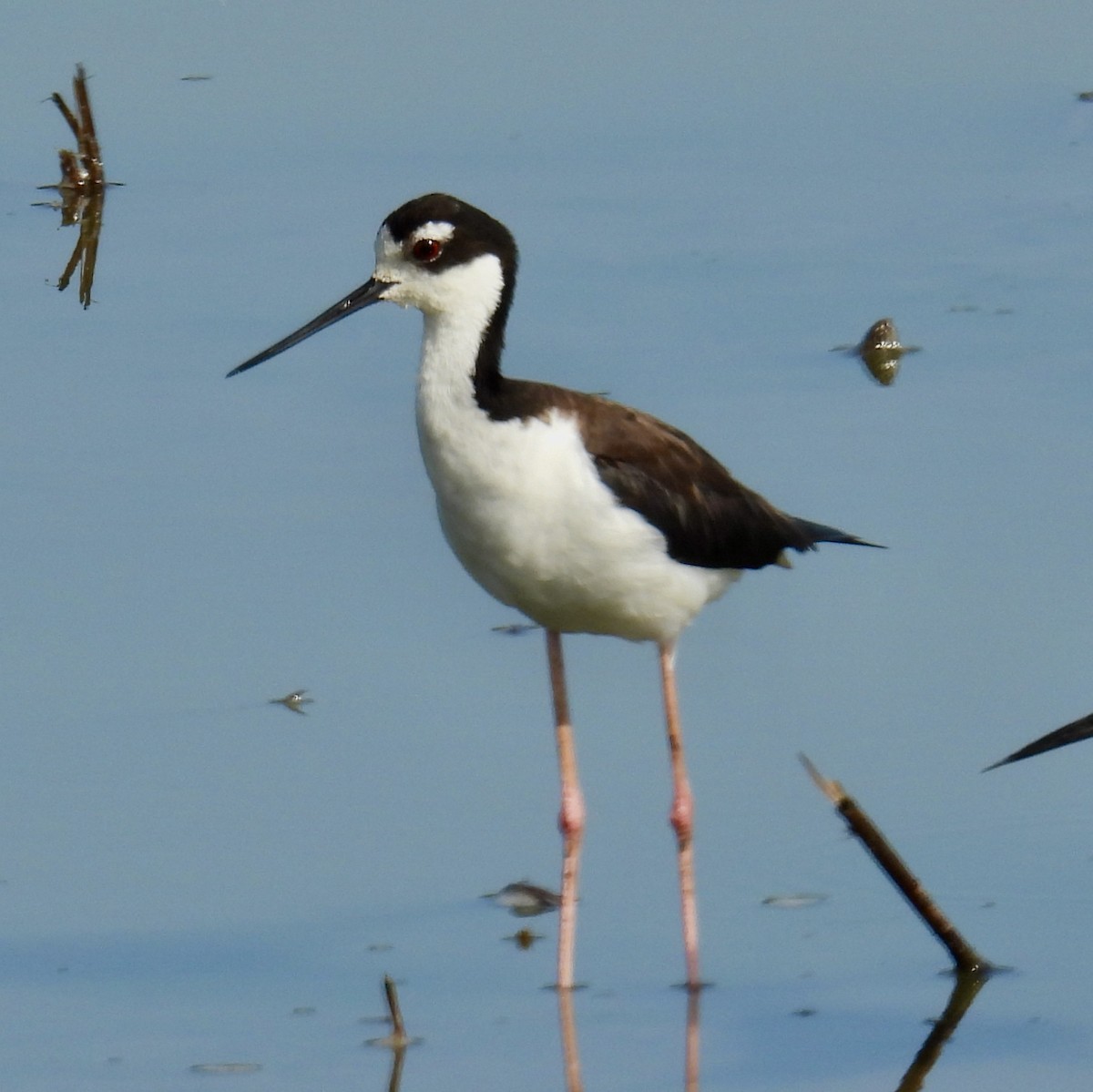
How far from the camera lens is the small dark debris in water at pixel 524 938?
566 centimetres

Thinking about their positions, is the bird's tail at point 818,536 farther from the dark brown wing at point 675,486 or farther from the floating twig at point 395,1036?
the floating twig at point 395,1036

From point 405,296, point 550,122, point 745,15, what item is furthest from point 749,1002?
point 745,15

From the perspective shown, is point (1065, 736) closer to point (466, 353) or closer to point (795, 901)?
point (795, 901)

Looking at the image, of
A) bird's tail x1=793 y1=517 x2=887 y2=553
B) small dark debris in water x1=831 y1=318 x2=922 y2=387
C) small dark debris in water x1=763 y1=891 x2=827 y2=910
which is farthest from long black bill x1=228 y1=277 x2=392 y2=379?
small dark debris in water x1=831 y1=318 x2=922 y2=387

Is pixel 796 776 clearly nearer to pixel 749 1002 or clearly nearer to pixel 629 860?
pixel 629 860

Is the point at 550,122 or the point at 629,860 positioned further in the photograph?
the point at 550,122

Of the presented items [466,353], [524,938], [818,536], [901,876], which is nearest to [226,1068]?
[524,938]

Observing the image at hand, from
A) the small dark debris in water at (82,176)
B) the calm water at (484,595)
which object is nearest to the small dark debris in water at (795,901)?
the calm water at (484,595)

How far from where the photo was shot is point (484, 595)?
7074mm

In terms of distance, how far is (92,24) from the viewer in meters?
10.7

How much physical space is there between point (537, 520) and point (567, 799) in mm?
711

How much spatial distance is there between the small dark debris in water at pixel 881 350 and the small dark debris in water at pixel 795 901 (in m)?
2.61

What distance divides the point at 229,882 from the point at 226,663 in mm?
925

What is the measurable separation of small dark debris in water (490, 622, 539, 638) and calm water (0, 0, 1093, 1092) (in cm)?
16
